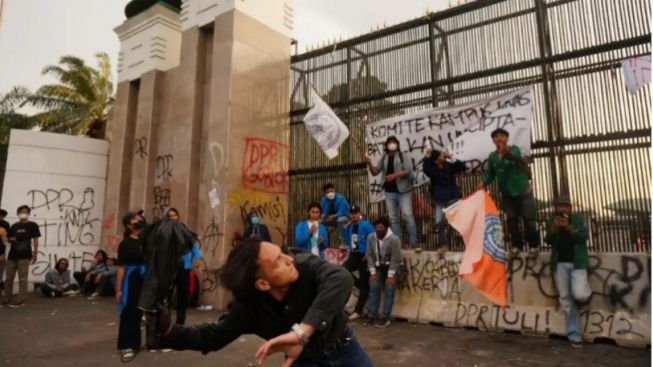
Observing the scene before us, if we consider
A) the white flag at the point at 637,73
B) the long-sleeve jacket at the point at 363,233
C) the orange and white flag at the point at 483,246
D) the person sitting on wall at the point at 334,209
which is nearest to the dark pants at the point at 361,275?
the long-sleeve jacket at the point at 363,233

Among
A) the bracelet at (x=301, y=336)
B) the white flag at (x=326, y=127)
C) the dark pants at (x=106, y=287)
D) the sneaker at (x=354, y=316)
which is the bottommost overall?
the sneaker at (x=354, y=316)

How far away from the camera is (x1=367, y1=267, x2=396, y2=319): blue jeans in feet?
24.2

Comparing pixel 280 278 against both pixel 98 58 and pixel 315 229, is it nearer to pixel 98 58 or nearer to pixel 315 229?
pixel 315 229

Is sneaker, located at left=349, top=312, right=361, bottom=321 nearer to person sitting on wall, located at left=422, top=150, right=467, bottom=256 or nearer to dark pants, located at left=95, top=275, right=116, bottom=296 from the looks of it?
person sitting on wall, located at left=422, top=150, right=467, bottom=256

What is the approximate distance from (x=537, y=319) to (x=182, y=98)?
8978mm

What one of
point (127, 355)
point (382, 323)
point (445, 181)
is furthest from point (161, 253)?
point (445, 181)

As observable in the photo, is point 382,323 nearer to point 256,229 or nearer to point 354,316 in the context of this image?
point 354,316

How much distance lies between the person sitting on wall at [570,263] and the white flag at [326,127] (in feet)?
13.0

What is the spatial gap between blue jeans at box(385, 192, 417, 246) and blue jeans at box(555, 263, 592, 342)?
8.16ft

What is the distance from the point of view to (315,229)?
823 cm

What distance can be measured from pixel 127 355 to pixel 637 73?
745 cm

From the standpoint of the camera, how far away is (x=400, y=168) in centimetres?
832

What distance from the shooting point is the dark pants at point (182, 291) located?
21.5 ft

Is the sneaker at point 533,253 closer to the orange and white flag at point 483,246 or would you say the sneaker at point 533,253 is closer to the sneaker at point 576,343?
the orange and white flag at point 483,246
